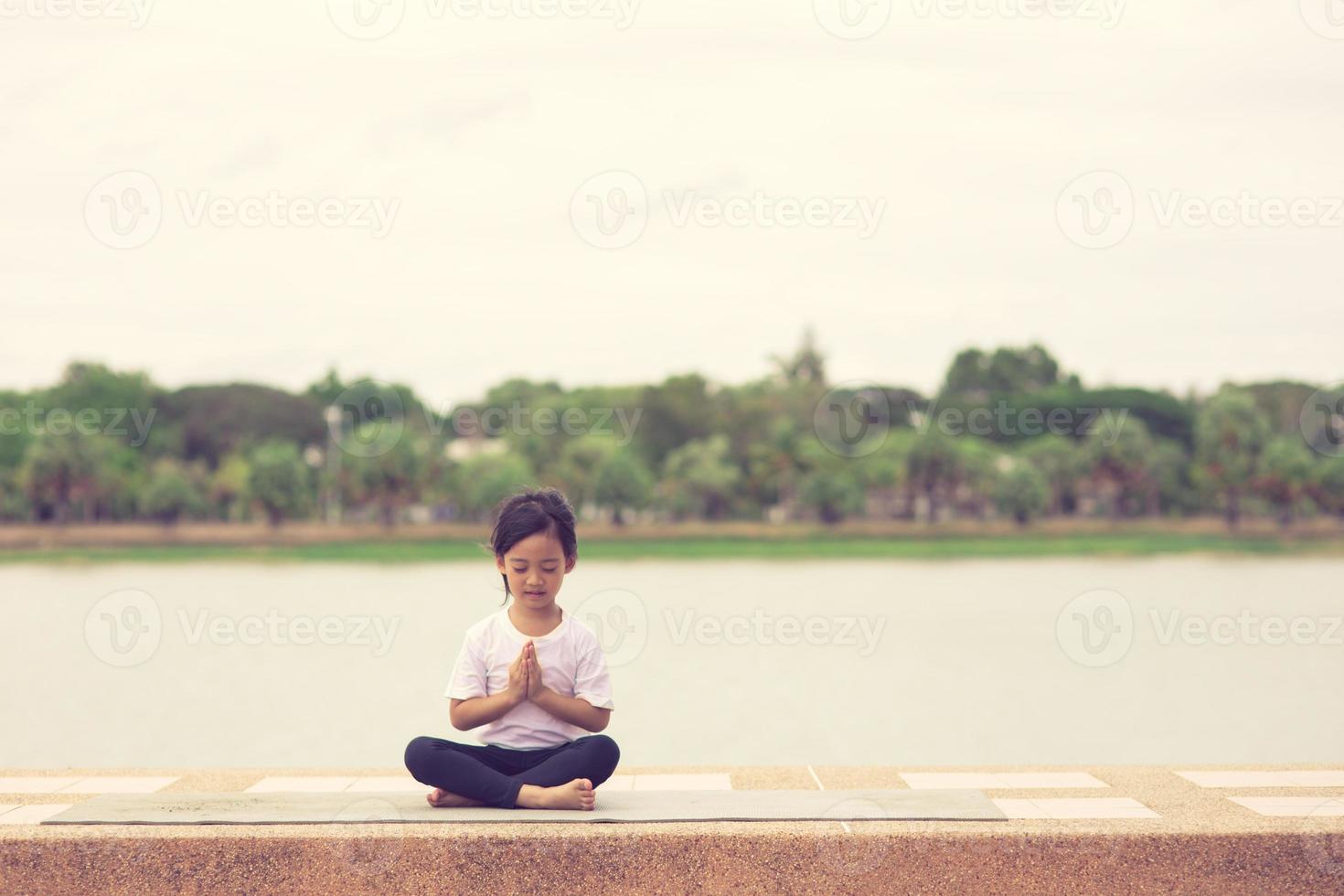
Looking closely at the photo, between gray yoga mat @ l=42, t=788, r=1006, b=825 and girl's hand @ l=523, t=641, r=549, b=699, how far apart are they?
0.36m

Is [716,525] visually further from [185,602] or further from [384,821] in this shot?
[384,821]

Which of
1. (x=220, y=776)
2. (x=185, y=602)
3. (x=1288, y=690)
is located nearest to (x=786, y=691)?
(x=1288, y=690)

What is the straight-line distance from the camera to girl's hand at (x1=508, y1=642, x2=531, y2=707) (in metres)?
4.42

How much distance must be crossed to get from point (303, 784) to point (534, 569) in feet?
6.61

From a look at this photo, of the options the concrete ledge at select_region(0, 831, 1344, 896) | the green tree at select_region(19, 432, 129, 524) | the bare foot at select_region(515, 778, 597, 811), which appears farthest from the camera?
the green tree at select_region(19, 432, 129, 524)

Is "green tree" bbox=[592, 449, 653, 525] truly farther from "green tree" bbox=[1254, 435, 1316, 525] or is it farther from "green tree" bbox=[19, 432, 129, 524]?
"green tree" bbox=[1254, 435, 1316, 525]

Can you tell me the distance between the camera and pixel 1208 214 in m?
11.7

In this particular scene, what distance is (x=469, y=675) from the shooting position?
4527 millimetres

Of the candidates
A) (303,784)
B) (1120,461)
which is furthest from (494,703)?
(1120,461)

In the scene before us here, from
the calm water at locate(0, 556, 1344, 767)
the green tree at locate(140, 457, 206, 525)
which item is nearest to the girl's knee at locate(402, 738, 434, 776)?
the calm water at locate(0, 556, 1344, 767)

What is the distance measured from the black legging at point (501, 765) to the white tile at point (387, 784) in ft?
3.98

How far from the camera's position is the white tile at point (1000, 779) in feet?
18.8

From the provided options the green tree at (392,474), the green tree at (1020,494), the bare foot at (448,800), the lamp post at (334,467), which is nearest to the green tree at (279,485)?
the lamp post at (334,467)

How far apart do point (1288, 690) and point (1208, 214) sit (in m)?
7.65
